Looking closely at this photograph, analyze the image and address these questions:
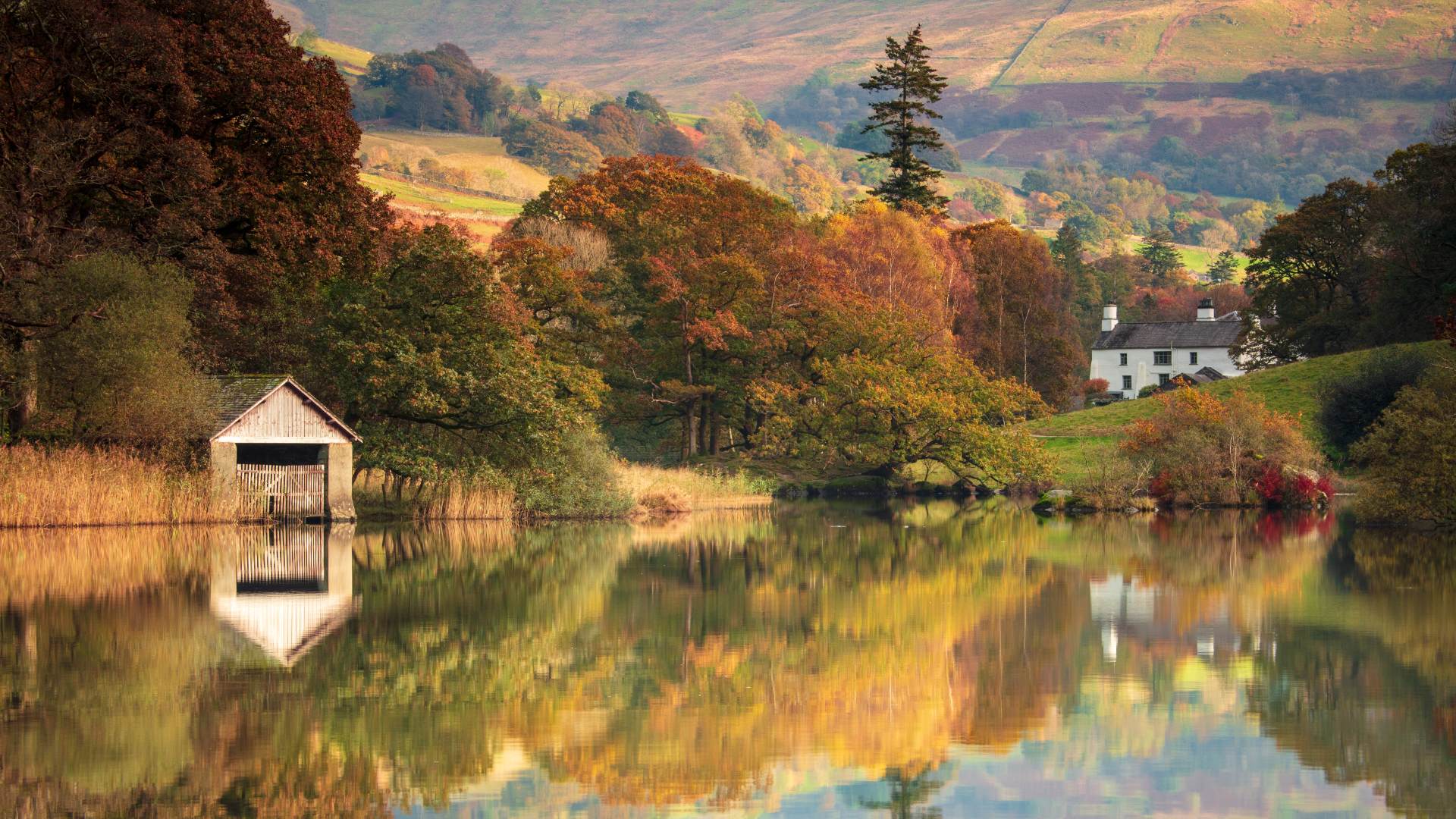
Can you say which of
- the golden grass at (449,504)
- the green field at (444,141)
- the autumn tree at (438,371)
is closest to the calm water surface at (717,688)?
the autumn tree at (438,371)

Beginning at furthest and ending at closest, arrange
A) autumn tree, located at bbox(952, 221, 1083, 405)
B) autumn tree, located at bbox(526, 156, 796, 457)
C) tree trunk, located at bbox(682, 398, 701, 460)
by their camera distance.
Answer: autumn tree, located at bbox(952, 221, 1083, 405)
tree trunk, located at bbox(682, 398, 701, 460)
autumn tree, located at bbox(526, 156, 796, 457)

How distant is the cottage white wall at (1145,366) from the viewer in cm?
11369

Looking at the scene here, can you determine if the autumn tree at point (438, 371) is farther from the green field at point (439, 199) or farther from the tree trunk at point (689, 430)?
the green field at point (439, 199)

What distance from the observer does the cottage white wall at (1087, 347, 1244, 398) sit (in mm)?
113688

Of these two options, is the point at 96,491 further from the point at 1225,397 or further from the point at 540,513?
the point at 1225,397

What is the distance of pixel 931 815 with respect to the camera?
1069 cm

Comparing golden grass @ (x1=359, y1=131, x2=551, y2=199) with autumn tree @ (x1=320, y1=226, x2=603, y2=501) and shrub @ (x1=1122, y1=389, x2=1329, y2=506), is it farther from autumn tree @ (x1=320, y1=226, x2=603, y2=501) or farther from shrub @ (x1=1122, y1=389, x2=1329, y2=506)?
autumn tree @ (x1=320, y1=226, x2=603, y2=501)

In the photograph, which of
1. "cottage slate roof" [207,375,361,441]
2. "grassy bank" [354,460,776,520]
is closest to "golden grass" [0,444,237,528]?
"cottage slate roof" [207,375,361,441]

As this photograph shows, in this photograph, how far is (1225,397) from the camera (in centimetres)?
6994

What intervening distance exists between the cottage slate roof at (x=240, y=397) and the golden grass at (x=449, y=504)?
412cm

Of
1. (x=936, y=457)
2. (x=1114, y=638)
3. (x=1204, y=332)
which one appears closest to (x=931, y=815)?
(x=1114, y=638)

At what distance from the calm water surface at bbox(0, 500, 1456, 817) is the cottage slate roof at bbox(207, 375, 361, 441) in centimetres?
897

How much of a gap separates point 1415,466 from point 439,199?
106 metres

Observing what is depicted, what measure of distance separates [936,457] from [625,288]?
14331 mm
